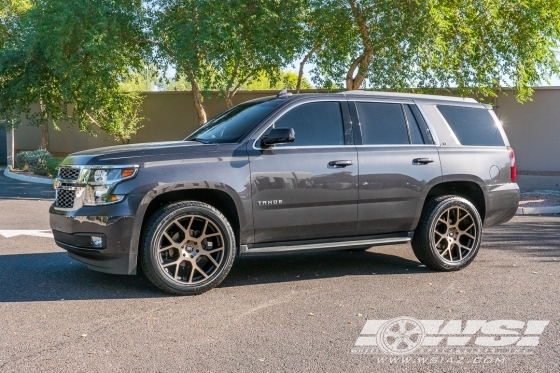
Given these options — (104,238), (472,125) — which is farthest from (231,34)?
(104,238)

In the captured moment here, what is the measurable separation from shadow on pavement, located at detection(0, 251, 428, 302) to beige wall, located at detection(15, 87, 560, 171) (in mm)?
12792

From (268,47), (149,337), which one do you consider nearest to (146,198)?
(149,337)

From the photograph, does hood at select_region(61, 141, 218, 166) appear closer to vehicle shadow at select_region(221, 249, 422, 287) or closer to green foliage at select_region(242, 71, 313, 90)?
vehicle shadow at select_region(221, 249, 422, 287)

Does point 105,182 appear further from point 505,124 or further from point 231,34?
point 505,124

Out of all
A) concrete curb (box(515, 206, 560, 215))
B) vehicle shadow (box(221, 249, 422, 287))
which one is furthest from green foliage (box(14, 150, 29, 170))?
vehicle shadow (box(221, 249, 422, 287))

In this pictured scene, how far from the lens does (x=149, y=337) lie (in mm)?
5203

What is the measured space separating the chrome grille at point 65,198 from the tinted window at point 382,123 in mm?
3069

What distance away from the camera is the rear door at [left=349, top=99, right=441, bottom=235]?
287 inches

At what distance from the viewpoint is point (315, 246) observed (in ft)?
23.2

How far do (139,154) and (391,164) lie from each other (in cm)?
270

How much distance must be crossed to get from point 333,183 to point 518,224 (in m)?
6.18

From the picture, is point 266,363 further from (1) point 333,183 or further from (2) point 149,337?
(1) point 333,183

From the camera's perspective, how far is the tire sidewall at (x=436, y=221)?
300 inches

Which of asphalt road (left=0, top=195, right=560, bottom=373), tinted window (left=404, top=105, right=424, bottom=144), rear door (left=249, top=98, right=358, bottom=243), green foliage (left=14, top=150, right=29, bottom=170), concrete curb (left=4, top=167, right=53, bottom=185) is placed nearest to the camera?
asphalt road (left=0, top=195, right=560, bottom=373)
